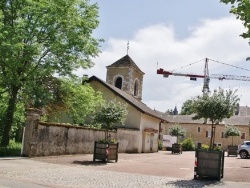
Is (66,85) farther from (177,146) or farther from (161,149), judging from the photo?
(161,149)

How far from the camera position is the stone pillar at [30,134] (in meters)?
18.2

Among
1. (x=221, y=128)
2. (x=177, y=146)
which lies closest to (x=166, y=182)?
(x=177, y=146)

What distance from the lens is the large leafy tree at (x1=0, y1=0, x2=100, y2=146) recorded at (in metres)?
18.9

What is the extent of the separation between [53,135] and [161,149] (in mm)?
29812

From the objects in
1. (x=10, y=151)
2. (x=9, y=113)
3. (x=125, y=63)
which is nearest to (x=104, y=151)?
(x=10, y=151)

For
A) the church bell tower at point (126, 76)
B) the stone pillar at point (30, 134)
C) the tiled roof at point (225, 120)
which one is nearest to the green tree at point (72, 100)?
the stone pillar at point (30, 134)

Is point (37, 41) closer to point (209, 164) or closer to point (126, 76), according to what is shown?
point (209, 164)

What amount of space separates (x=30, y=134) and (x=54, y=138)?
2.44 metres

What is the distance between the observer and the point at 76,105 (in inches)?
918

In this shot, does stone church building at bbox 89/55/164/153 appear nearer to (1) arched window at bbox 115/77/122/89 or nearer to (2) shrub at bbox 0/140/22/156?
(1) arched window at bbox 115/77/122/89

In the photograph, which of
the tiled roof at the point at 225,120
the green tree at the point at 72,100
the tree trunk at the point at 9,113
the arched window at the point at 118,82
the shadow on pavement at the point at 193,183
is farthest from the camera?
the tiled roof at the point at 225,120

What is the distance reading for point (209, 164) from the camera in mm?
13695

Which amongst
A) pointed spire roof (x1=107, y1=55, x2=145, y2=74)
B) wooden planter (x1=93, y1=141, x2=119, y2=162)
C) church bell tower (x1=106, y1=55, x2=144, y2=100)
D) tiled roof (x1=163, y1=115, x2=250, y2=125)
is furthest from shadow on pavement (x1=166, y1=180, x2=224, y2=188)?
tiled roof (x1=163, y1=115, x2=250, y2=125)

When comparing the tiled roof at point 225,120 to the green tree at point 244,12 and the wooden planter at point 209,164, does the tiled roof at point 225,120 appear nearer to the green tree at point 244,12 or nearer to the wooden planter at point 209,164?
the wooden planter at point 209,164
